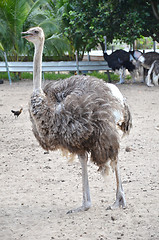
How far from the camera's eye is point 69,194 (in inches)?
170

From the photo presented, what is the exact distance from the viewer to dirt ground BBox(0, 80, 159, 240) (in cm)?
349

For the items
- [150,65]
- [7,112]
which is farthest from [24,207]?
[150,65]

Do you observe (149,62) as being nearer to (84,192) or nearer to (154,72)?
(154,72)

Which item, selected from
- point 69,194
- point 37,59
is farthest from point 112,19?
point 69,194

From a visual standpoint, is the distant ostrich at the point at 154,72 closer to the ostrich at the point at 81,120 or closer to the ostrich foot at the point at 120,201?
the ostrich at the point at 81,120

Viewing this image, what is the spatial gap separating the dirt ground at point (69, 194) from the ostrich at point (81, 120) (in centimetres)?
23

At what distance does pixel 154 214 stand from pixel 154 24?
8651mm

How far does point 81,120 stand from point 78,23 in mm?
8463

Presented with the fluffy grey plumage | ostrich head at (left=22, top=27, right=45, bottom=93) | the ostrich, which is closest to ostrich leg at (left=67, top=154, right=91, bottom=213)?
the ostrich

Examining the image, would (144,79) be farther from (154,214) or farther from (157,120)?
(154,214)

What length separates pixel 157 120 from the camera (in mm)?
7359

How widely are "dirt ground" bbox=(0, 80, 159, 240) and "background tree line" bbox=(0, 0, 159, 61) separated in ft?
16.2

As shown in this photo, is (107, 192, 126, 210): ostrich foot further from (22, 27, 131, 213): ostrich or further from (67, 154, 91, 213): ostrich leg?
(67, 154, 91, 213): ostrich leg

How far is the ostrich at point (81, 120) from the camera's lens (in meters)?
3.63
